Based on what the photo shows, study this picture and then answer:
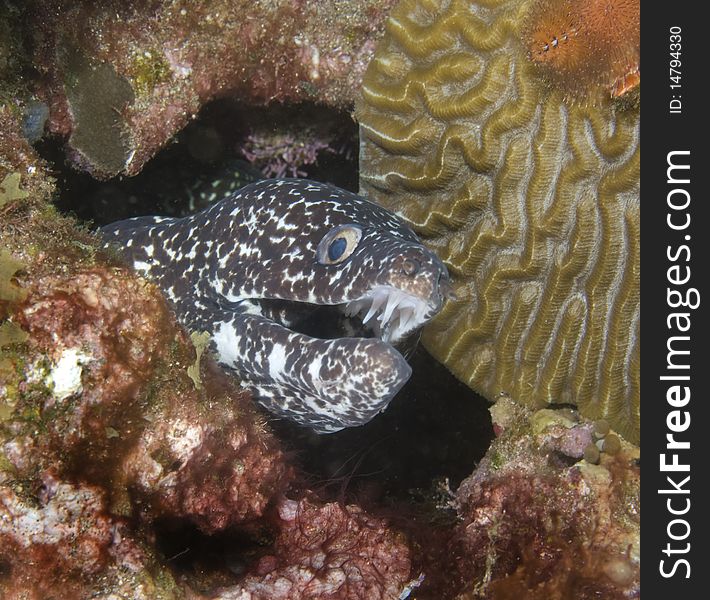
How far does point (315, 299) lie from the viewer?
137 inches

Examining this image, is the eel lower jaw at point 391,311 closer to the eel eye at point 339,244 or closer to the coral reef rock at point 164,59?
the eel eye at point 339,244

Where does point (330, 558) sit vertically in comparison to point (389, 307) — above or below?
below

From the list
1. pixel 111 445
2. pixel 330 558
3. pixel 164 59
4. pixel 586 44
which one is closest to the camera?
pixel 111 445

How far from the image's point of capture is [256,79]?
5059 millimetres

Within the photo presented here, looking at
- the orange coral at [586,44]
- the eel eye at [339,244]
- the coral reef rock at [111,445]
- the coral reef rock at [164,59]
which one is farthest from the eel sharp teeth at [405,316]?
the coral reef rock at [164,59]

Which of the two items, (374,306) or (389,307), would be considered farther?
(374,306)

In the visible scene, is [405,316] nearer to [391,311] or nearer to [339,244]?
[391,311]

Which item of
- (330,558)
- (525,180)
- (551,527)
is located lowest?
(330,558)

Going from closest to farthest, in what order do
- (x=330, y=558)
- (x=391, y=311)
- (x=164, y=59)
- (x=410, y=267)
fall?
(x=410, y=267) < (x=330, y=558) < (x=391, y=311) < (x=164, y=59)

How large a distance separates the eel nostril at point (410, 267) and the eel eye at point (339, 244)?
46 centimetres

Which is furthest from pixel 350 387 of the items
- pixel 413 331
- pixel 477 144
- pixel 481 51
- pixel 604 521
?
pixel 481 51

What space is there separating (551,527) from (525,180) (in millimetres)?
2454

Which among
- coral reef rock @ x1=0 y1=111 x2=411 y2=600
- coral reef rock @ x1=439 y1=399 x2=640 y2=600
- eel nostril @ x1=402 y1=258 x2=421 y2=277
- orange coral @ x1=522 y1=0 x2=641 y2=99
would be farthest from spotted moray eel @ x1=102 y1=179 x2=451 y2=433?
orange coral @ x1=522 y1=0 x2=641 y2=99

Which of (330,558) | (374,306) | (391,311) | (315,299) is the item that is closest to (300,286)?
(315,299)
